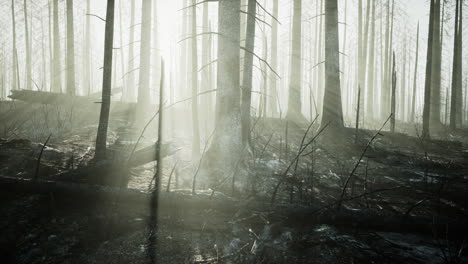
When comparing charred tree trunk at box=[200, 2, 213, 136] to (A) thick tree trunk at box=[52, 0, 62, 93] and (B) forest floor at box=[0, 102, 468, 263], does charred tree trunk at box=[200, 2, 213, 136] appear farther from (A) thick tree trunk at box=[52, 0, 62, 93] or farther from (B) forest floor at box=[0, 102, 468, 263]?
(A) thick tree trunk at box=[52, 0, 62, 93]

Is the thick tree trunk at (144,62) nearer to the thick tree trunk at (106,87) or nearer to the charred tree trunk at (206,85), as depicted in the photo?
the charred tree trunk at (206,85)

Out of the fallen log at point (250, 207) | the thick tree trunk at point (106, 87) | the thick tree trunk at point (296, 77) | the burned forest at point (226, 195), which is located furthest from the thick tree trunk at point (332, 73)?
the thick tree trunk at point (106, 87)

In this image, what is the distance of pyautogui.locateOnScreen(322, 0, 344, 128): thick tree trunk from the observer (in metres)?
7.15

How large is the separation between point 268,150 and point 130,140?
3555mm

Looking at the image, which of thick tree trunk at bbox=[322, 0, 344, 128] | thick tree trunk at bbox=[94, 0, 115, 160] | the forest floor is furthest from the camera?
thick tree trunk at bbox=[322, 0, 344, 128]

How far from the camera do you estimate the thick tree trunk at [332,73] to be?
7.15m

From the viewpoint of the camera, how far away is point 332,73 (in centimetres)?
723

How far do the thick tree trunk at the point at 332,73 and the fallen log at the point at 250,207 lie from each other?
15.0 ft

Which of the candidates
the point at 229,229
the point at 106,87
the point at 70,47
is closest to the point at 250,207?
the point at 229,229

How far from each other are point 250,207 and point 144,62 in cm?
782

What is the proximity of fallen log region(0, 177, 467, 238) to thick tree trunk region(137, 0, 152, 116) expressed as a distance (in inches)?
250

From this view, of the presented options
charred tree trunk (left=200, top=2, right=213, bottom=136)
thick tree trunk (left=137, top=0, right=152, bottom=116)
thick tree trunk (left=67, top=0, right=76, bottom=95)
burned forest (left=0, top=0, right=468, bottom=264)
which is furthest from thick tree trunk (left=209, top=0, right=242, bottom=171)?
thick tree trunk (left=67, top=0, right=76, bottom=95)

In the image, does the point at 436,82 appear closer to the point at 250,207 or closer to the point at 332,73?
the point at 332,73

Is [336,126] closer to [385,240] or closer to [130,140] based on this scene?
[385,240]
